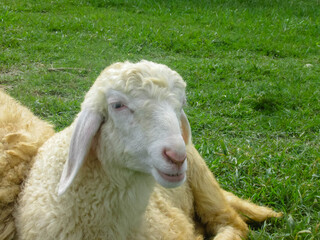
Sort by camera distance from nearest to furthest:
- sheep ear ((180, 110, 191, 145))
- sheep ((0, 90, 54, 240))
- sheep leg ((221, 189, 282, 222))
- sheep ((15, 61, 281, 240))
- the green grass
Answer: sheep ((15, 61, 281, 240)), sheep ((0, 90, 54, 240)), sheep ear ((180, 110, 191, 145)), sheep leg ((221, 189, 282, 222)), the green grass

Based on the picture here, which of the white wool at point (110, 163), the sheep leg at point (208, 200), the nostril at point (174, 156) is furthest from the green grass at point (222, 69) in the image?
the nostril at point (174, 156)

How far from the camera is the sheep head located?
2314 millimetres

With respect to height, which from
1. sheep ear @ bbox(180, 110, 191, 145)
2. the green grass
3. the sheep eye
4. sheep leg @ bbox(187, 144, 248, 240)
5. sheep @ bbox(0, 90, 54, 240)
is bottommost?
the green grass

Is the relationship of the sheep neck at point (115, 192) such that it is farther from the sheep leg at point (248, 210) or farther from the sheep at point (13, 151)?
the sheep leg at point (248, 210)

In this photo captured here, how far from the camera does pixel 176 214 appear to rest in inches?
131

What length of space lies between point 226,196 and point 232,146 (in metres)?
0.94

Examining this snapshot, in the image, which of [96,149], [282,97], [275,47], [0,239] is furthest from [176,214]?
[275,47]

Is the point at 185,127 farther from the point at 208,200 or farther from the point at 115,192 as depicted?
the point at 208,200

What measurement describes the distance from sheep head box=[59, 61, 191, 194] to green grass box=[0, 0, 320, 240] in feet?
4.95

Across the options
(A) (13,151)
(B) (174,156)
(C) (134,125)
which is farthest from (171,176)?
(A) (13,151)

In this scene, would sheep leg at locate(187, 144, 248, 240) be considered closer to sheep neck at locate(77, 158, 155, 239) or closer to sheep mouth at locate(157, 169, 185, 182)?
sheep neck at locate(77, 158, 155, 239)

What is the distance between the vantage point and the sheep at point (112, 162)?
2361 mm

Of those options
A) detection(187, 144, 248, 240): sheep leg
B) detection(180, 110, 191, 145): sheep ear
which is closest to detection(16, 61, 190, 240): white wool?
detection(180, 110, 191, 145): sheep ear

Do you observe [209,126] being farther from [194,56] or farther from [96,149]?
[194,56]
